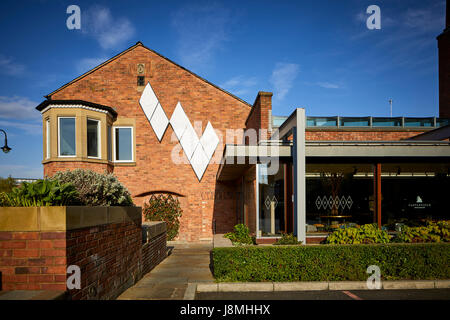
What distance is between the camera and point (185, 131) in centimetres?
1659

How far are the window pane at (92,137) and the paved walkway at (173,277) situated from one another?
6.46 m

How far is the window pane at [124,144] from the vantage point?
54.1 ft

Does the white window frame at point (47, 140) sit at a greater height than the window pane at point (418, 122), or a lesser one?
lesser

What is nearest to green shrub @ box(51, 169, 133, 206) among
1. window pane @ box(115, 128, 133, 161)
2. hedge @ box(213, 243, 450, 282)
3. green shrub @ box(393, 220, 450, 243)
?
hedge @ box(213, 243, 450, 282)

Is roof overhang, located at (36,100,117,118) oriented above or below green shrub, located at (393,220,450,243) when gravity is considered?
above

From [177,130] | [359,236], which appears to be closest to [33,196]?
[359,236]

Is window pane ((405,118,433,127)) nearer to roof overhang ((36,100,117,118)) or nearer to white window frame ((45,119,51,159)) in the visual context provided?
roof overhang ((36,100,117,118))

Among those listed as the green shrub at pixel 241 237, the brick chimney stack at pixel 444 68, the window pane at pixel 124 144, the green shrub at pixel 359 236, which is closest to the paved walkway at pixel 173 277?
the green shrub at pixel 241 237

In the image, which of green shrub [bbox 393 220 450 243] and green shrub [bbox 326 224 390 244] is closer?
green shrub [bbox 326 224 390 244]

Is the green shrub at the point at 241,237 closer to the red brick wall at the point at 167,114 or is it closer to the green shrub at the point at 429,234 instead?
the green shrub at the point at 429,234

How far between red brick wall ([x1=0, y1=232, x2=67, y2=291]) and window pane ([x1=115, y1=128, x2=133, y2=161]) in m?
13.1

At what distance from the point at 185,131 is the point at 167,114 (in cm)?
133

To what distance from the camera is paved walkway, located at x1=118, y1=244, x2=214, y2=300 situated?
660 centimetres
